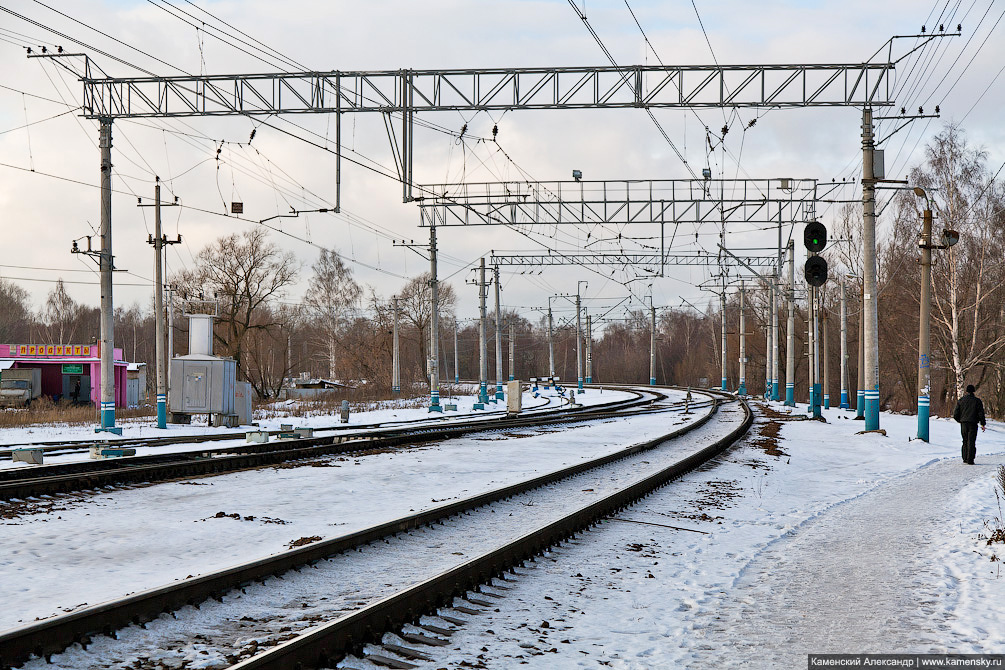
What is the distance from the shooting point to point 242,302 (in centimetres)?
5684

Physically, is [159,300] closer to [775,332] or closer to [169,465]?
[169,465]

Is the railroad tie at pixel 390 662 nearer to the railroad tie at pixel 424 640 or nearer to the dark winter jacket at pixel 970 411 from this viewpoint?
the railroad tie at pixel 424 640

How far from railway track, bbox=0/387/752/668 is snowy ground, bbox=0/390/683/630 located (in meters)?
0.72

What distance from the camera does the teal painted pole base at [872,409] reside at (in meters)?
25.9

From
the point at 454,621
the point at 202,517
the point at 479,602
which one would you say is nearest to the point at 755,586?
the point at 479,602

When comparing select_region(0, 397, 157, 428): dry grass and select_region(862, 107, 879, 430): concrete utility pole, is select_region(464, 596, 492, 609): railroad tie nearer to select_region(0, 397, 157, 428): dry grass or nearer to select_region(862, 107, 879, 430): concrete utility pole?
select_region(862, 107, 879, 430): concrete utility pole

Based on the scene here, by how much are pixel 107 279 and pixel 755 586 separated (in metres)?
22.8

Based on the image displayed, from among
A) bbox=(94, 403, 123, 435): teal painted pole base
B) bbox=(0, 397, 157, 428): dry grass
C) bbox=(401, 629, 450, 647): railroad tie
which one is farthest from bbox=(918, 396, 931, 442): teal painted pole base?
bbox=(0, 397, 157, 428): dry grass

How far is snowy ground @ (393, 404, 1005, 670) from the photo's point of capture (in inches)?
241

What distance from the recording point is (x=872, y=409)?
26.0 meters

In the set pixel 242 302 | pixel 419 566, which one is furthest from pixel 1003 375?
pixel 419 566

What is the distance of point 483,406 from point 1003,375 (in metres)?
29.6

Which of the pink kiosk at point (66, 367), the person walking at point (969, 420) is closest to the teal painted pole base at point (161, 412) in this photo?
the person walking at point (969, 420)

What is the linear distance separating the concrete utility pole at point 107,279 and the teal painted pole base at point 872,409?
21.0 meters
